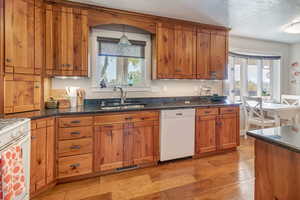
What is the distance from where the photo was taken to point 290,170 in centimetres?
95

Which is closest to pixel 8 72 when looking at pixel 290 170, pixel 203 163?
pixel 290 170

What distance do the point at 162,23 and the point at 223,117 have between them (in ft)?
6.60

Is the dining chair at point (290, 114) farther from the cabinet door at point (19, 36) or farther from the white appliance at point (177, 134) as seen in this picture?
the cabinet door at point (19, 36)

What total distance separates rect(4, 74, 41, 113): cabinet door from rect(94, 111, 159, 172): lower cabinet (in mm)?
833

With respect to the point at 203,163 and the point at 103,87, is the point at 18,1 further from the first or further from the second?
the point at 203,163

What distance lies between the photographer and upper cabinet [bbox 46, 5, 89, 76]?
92.4 inches

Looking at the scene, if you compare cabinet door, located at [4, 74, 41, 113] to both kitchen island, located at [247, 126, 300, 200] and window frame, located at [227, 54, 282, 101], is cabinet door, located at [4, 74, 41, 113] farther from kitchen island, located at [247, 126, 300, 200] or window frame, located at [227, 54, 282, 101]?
window frame, located at [227, 54, 282, 101]

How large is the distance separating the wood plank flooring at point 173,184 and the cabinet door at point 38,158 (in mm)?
184

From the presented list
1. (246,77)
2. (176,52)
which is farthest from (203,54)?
(246,77)

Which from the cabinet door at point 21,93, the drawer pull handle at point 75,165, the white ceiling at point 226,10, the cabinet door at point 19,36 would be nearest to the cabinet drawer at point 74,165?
the drawer pull handle at point 75,165

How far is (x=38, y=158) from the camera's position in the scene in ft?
6.19

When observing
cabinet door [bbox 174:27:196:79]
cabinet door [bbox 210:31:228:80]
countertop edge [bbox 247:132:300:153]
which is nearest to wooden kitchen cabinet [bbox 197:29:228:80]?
cabinet door [bbox 210:31:228:80]

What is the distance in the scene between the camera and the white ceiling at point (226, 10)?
2.44 metres

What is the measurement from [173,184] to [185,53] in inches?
87.1
